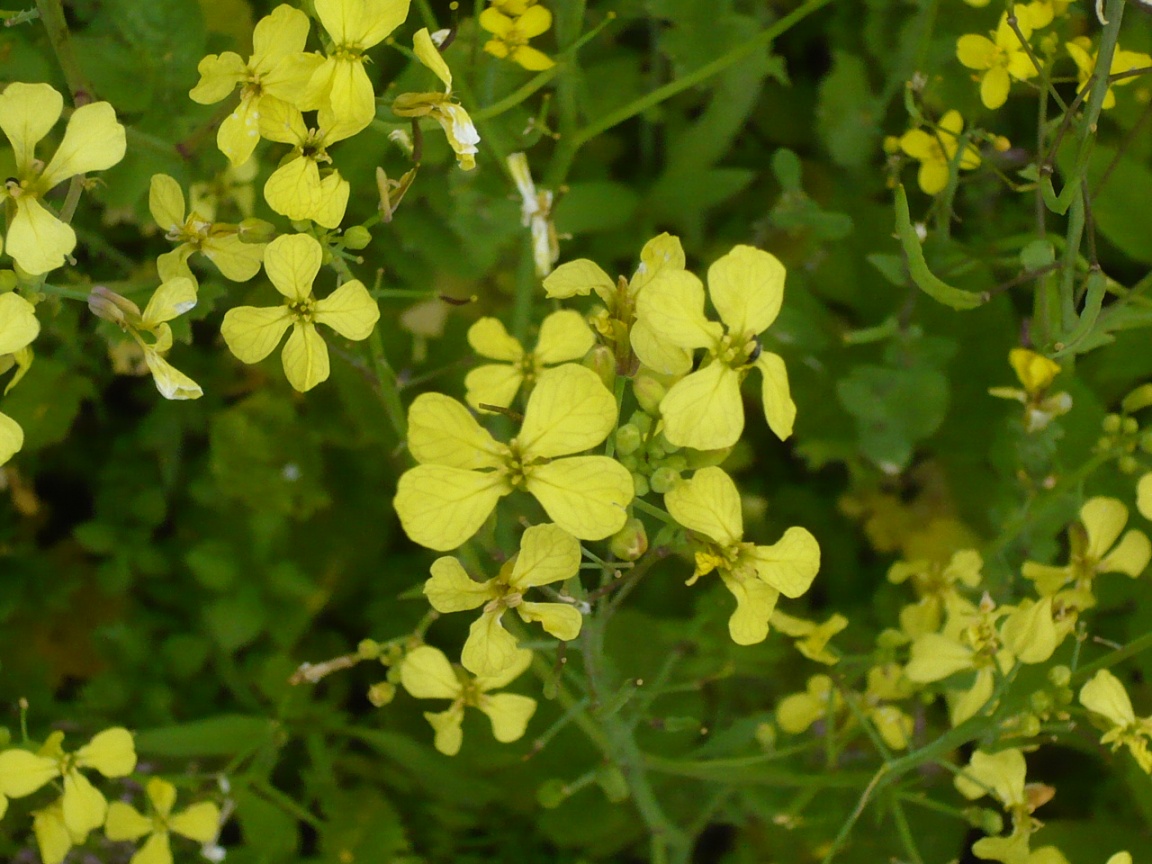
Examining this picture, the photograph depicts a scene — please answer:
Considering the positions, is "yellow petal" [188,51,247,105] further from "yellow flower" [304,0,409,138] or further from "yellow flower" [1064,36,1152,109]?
"yellow flower" [1064,36,1152,109]

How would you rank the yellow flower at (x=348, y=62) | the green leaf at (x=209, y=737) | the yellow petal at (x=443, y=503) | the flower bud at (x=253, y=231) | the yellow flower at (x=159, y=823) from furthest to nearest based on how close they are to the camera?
the green leaf at (x=209, y=737)
the yellow flower at (x=159, y=823)
the flower bud at (x=253, y=231)
the yellow flower at (x=348, y=62)
the yellow petal at (x=443, y=503)

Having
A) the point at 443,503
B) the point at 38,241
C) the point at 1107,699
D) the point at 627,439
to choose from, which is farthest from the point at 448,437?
the point at 1107,699

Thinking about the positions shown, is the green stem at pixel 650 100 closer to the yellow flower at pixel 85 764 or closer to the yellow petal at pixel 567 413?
the yellow petal at pixel 567 413

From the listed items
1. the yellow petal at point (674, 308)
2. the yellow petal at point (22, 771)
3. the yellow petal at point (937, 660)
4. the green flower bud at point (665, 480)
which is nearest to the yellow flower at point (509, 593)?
the green flower bud at point (665, 480)

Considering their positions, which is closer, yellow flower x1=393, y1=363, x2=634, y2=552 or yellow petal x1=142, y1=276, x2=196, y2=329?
yellow flower x1=393, y1=363, x2=634, y2=552

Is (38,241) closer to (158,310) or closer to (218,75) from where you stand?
(158,310)

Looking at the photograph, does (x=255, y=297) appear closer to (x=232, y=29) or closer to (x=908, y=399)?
(x=232, y=29)

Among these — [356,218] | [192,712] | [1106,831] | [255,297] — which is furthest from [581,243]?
[1106,831]

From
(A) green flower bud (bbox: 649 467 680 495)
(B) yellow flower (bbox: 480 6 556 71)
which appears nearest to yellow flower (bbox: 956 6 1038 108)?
(B) yellow flower (bbox: 480 6 556 71)
